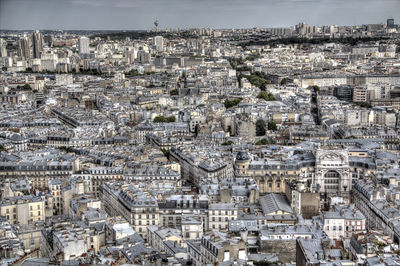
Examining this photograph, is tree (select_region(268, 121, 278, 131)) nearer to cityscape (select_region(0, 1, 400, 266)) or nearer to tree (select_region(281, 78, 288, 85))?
cityscape (select_region(0, 1, 400, 266))

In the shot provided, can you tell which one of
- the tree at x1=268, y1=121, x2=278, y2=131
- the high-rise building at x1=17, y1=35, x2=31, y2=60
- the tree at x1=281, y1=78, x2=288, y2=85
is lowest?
the tree at x1=268, y1=121, x2=278, y2=131

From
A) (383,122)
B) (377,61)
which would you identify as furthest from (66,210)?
(377,61)

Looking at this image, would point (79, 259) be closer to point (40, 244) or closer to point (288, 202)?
point (40, 244)

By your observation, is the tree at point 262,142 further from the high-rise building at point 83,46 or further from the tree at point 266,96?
the high-rise building at point 83,46

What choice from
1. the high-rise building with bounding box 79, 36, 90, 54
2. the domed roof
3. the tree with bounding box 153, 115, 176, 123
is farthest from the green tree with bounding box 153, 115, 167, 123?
the high-rise building with bounding box 79, 36, 90, 54

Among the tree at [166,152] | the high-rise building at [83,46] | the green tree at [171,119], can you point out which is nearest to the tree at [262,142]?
the tree at [166,152]

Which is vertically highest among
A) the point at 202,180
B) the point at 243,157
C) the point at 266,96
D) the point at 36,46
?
the point at 36,46

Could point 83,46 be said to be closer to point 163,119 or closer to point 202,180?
point 163,119

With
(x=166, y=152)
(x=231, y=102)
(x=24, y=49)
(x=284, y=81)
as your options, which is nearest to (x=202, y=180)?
(x=166, y=152)

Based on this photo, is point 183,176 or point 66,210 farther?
point 183,176

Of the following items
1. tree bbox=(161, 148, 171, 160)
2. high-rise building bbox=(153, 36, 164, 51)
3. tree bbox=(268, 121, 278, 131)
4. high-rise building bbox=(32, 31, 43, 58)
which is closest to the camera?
tree bbox=(161, 148, 171, 160)

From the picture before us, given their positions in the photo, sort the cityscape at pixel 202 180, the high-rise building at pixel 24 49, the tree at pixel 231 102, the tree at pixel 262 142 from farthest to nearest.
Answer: the high-rise building at pixel 24 49 < the tree at pixel 231 102 < the tree at pixel 262 142 < the cityscape at pixel 202 180
